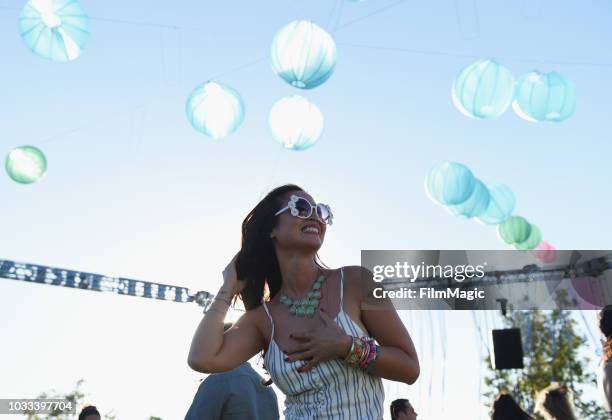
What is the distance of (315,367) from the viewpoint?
188 centimetres

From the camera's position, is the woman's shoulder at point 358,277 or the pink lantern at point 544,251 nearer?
the woman's shoulder at point 358,277

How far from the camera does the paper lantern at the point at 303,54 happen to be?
7191mm

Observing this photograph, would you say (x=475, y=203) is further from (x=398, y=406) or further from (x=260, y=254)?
(x=260, y=254)

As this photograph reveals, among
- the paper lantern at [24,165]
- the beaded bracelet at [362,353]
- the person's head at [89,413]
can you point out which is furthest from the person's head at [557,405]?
the paper lantern at [24,165]

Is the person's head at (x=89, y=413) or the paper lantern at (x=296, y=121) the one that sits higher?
the paper lantern at (x=296, y=121)

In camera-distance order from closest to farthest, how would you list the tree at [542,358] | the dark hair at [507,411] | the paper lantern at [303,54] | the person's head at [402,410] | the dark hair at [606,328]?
the dark hair at [606,328] → the dark hair at [507,411] → the person's head at [402,410] → the paper lantern at [303,54] → the tree at [542,358]

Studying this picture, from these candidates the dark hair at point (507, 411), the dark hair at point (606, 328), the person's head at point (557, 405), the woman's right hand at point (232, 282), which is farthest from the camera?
the person's head at point (557, 405)

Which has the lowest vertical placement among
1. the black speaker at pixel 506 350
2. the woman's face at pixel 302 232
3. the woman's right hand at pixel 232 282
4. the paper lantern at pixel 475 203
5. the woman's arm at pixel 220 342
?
the woman's arm at pixel 220 342

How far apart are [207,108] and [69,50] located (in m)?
1.60

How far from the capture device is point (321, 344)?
1805mm

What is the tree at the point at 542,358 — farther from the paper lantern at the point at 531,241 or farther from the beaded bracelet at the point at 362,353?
the beaded bracelet at the point at 362,353

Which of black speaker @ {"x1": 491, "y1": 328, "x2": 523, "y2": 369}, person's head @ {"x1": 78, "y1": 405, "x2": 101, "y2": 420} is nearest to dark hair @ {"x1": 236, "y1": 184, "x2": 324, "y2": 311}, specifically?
person's head @ {"x1": 78, "y1": 405, "x2": 101, "y2": 420}

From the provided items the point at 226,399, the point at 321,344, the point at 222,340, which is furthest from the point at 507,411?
the point at 321,344

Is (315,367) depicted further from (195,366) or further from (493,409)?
(493,409)
